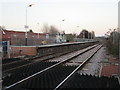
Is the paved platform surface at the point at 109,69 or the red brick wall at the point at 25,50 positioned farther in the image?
the red brick wall at the point at 25,50

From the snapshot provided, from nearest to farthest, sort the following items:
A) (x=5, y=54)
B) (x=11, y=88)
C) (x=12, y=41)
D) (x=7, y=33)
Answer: (x=11, y=88) → (x=5, y=54) → (x=12, y=41) → (x=7, y=33)

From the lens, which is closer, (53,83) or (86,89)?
(86,89)

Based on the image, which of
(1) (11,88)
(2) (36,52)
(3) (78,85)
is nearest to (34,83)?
(1) (11,88)

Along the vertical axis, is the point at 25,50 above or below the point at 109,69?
above

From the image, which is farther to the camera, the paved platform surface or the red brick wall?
the red brick wall

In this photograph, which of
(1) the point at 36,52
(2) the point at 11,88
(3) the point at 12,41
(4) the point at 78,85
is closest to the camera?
(2) the point at 11,88

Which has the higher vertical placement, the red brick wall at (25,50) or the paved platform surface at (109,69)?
the red brick wall at (25,50)

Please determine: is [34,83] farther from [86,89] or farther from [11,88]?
[86,89]

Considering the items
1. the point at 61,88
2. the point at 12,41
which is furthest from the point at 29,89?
the point at 12,41

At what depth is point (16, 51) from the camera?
24.8 m

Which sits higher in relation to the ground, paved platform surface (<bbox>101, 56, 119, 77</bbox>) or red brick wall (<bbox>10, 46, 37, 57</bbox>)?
red brick wall (<bbox>10, 46, 37, 57</bbox>)

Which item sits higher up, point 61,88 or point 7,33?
point 7,33

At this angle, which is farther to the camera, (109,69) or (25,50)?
(25,50)

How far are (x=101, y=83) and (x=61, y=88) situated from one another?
5.66 ft
